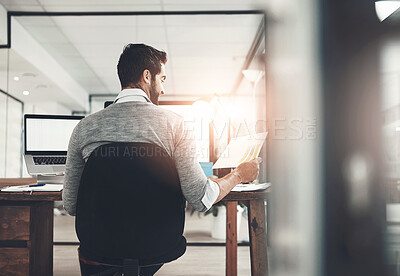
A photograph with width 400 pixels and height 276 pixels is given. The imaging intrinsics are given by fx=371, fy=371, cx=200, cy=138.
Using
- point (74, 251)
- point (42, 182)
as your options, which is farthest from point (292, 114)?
point (74, 251)

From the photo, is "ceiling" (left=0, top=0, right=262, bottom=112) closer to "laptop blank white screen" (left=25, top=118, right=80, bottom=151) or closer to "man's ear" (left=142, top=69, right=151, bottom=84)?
"laptop blank white screen" (left=25, top=118, right=80, bottom=151)

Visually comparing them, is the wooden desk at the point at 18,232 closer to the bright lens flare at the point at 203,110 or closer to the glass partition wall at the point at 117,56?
the bright lens flare at the point at 203,110

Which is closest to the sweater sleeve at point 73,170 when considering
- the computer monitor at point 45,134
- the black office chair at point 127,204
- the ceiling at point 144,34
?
the black office chair at point 127,204

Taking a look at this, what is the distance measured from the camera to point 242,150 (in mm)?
1613

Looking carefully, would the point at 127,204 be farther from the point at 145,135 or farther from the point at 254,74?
the point at 254,74

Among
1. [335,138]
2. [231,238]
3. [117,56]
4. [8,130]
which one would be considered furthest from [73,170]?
[117,56]

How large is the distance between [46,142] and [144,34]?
109 inches

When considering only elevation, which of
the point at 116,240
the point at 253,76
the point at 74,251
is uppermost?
the point at 253,76

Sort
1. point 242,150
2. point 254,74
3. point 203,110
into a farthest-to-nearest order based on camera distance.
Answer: point 254,74, point 203,110, point 242,150

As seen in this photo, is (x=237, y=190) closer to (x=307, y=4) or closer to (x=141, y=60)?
(x=141, y=60)

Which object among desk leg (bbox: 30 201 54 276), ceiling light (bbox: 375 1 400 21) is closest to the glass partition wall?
desk leg (bbox: 30 201 54 276)

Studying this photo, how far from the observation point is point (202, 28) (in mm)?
4410

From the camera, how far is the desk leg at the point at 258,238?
1.62 meters

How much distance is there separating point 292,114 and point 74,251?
340cm
